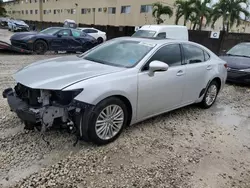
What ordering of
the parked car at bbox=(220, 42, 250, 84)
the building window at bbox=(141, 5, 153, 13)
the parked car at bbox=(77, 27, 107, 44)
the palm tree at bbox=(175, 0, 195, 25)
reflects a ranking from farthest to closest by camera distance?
the building window at bbox=(141, 5, 153, 13)
the palm tree at bbox=(175, 0, 195, 25)
the parked car at bbox=(77, 27, 107, 44)
the parked car at bbox=(220, 42, 250, 84)

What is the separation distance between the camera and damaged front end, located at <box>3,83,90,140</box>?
2828 millimetres

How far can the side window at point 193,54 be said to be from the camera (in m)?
4.30

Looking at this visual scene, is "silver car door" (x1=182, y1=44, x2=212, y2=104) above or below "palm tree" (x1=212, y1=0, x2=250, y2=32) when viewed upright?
below

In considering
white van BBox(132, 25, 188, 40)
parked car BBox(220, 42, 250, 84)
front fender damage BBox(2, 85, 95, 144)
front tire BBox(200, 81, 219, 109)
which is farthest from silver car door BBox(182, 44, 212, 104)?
white van BBox(132, 25, 188, 40)

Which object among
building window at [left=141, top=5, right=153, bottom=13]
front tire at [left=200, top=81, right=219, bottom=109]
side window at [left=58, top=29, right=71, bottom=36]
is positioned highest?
building window at [left=141, top=5, right=153, bottom=13]

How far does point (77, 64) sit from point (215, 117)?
2943 millimetres

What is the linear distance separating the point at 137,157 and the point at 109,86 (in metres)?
1.00

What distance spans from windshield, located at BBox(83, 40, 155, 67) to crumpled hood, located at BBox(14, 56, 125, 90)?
214 millimetres

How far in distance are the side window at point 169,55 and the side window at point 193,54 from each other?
233 mm

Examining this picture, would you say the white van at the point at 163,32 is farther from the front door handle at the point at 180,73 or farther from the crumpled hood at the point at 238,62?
the front door handle at the point at 180,73

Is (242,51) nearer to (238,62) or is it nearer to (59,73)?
(238,62)

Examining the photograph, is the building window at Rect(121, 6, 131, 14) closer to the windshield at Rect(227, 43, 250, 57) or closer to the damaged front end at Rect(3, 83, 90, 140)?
the windshield at Rect(227, 43, 250, 57)

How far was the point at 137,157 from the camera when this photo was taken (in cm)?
305

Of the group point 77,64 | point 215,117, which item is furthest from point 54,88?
point 215,117
